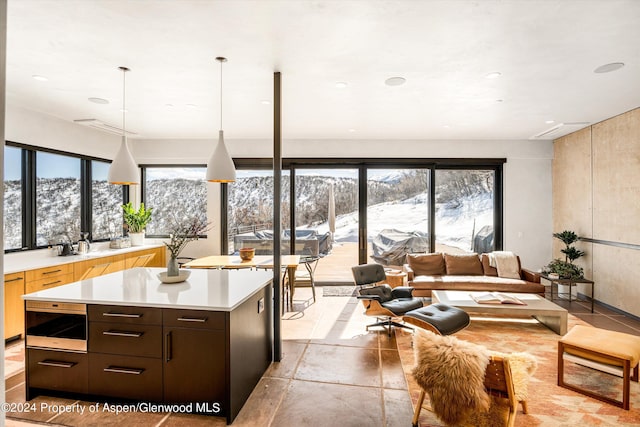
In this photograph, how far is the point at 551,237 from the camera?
6414mm

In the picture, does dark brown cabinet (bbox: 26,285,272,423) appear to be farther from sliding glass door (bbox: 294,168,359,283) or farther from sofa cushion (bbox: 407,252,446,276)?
sliding glass door (bbox: 294,168,359,283)

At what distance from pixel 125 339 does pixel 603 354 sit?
3559mm

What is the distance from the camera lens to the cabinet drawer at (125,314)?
234 cm

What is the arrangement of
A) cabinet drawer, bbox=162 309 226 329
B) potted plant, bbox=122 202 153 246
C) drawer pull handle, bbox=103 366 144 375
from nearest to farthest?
1. cabinet drawer, bbox=162 309 226 329
2. drawer pull handle, bbox=103 366 144 375
3. potted plant, bbox=122 202 153 246

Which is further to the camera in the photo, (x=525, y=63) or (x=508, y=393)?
(x=525, y=63)

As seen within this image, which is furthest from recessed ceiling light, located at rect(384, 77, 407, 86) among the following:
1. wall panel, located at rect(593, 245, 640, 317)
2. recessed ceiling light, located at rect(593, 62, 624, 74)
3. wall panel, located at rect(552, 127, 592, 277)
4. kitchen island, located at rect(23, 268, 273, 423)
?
wall panel, located at rect(593, 245, 640, 317)

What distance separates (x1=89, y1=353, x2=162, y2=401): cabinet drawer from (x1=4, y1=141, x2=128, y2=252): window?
318 centimetres

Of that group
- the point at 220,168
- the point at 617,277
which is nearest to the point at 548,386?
the point at 617,277

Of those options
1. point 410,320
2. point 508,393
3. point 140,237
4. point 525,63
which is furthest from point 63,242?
point 525,63

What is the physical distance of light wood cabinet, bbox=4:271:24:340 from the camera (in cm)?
367

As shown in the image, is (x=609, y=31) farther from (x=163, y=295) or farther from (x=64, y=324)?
(x=64, y=324)

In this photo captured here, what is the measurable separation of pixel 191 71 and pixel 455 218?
17.6 feet

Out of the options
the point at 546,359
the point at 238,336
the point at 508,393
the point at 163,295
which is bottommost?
the point at 546,359

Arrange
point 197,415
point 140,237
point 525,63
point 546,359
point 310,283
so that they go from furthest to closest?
point 140,237
point 310,283
point 546,359
point 525,63
point 197,415
